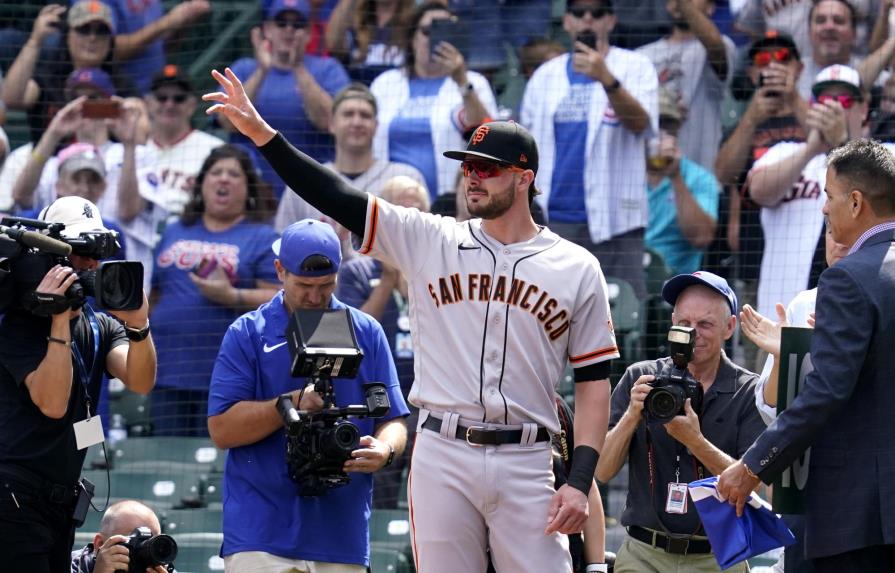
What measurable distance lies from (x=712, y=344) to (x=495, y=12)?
15.5ft

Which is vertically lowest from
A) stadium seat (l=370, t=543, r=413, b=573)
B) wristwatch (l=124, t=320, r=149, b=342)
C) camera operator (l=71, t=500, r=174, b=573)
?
stadium seat (l=370, t=543, r=413, b=573)

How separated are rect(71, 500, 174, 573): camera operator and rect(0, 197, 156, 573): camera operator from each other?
0.84 ft

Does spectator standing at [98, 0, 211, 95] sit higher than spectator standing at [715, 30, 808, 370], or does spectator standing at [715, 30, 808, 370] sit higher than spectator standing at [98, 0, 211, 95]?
spectator standing at [98, 0, 211, 95]

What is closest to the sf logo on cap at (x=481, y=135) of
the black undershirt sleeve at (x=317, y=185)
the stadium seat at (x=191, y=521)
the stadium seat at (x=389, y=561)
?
the black undershirt sleeve at (x=317, y=185)

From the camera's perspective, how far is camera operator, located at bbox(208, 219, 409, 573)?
180 inches

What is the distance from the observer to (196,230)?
889cm

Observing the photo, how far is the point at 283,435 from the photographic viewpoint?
4684 mm

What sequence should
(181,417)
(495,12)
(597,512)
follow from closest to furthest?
1. (597,512)
2. (181,417)
3. (495,12)

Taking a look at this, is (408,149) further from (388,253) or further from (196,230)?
(388,253)

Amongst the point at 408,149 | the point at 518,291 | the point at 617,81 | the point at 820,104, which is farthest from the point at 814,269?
the point at 518,291

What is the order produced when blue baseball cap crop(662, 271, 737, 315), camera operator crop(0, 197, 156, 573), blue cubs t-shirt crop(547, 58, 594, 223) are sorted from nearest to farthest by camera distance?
1. camera operator crop(0, 197, 156, 573)
2. blue baseball cap crop(662, 271, 737, 315)
3. blue cubs t-shirt crop(547, 58, 594, 223)

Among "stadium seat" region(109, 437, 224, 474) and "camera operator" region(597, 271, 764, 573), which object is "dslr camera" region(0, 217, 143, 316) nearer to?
"camera operator" region(597, 271, 764, 573)

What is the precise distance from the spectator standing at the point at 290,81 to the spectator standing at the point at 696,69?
2.18 m

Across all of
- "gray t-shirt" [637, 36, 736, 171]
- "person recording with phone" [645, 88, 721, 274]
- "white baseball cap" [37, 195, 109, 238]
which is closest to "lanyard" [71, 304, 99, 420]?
"white baseball cap" [37, 195, 109, 238]
